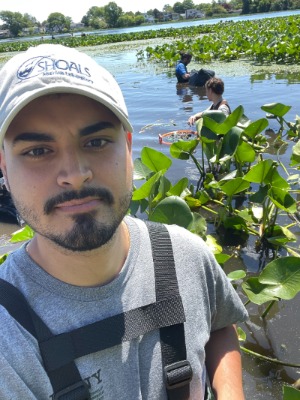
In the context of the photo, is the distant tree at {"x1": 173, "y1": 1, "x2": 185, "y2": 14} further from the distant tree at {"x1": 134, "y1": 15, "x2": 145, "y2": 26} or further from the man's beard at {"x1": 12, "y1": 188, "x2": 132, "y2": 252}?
the man's beard at {"x1": 12, "y1": 188, "x2": 132, "y2": 252}

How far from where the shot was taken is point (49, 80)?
3.03 ft

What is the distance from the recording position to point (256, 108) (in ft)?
26.5

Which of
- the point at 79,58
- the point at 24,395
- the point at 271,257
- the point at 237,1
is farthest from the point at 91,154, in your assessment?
the point at 237,1

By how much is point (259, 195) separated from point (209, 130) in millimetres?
1347

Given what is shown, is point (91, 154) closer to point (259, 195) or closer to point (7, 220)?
point (259, 195)

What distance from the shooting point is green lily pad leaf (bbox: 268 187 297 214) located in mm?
2922

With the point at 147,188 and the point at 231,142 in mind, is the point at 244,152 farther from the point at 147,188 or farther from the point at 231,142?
the point at 147,188

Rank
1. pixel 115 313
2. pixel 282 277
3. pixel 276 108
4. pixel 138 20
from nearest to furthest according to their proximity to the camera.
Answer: pixel 115 313 < pixel 282 277 < pixel 276 108 < pixel 138 20

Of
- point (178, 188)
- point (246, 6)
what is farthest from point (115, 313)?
point (246, 6)

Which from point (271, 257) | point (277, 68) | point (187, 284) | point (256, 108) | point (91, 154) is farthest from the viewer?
point (277, 68)

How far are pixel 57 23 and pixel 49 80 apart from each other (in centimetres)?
10094

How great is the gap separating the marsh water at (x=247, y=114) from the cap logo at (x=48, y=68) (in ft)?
6.31

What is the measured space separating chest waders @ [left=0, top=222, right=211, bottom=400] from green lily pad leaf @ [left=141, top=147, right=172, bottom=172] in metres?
1.88

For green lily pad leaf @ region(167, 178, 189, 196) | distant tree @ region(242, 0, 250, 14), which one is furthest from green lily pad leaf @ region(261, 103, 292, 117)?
distant tree @ region(242, 0, 250, 14)
